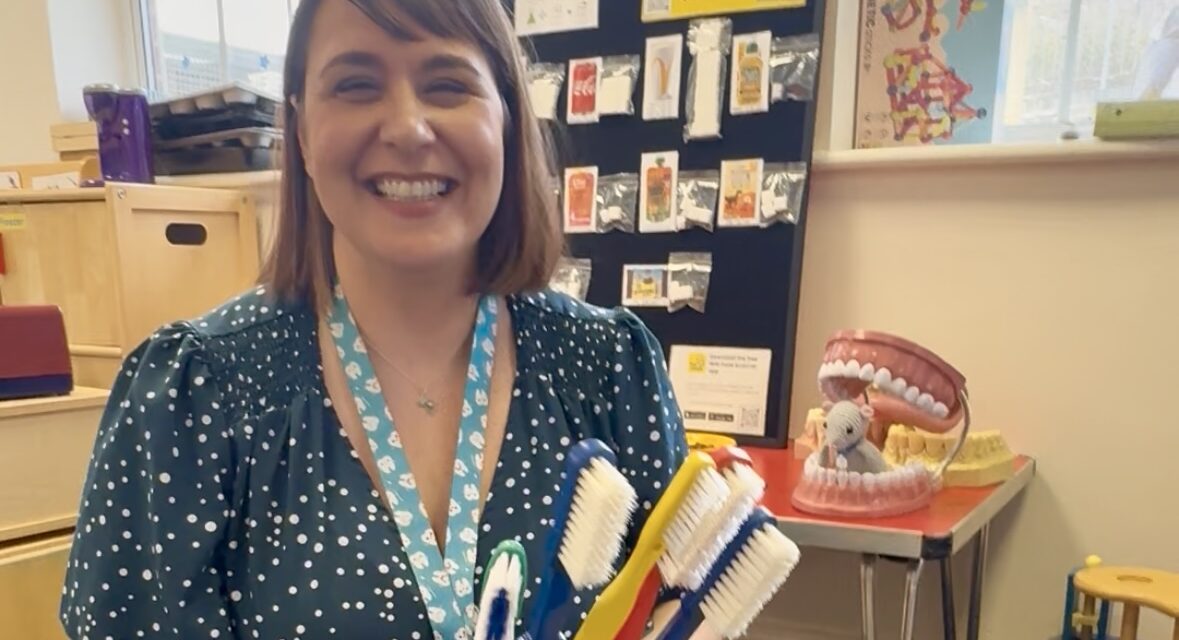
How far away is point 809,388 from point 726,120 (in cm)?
43

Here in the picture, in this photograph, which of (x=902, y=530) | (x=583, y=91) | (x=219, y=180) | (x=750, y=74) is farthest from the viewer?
(x=219, y=180)

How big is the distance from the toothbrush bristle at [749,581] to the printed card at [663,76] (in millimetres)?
1010

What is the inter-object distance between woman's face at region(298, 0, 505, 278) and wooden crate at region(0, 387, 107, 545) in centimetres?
79

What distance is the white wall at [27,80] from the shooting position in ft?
6.62

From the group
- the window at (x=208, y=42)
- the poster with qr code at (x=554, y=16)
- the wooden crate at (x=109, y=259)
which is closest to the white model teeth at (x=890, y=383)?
the poster with qr code at (x=554, y=16)

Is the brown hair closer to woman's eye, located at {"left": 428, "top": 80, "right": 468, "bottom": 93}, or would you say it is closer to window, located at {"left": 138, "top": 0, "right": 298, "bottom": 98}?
woman's eye, located at {"left": 428, "top": 80, "right": 468, "bottom": 93}

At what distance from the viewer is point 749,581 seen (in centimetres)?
47

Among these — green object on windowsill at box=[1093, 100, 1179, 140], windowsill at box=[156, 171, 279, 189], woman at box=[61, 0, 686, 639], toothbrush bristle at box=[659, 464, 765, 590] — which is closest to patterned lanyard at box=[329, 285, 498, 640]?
woman at box=[61, 0, 686, 639]

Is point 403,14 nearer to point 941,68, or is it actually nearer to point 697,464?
point 697,464

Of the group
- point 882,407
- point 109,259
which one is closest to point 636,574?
point 882,407

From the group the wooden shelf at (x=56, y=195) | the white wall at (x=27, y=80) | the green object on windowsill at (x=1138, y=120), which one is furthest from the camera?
the white wall at (x=27, y=80)

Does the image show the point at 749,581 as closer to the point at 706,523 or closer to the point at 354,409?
the point at 706,523

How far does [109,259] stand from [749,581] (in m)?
1.45

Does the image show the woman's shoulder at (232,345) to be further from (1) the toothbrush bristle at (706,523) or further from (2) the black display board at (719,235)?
(2) the black display board at (719,235)
